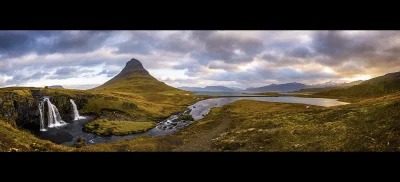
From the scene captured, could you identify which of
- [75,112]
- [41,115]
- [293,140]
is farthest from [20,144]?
[75,112]

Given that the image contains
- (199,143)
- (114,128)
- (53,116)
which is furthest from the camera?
(53,116)

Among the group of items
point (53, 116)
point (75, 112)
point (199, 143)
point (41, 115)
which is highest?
point (41, 115)

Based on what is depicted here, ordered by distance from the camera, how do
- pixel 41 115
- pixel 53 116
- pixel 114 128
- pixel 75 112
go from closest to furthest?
pixel 114 128 < pixel 41 115 < pixel 53 116 < pixel 75 112

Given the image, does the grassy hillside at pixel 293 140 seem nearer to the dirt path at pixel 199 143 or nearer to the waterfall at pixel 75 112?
the dirt path at pixel 199 143

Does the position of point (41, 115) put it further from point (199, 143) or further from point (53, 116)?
point (199, 143)

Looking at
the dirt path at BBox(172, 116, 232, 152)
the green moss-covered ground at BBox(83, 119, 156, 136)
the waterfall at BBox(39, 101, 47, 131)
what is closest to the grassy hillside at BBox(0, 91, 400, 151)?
the dirt path at BBox(172, 116, 232, 152)

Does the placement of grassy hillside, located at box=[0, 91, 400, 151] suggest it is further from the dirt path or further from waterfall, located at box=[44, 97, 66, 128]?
waterfall, located at box=[44, 97, 66, 128]
